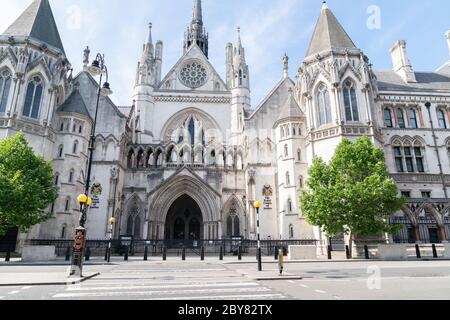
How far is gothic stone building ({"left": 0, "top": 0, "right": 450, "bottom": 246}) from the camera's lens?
89.1ft

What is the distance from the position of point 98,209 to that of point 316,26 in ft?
99.0

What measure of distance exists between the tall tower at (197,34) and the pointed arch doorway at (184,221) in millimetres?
33150

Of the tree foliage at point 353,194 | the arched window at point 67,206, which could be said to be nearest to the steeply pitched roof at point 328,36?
the tree foliage at point 353,194

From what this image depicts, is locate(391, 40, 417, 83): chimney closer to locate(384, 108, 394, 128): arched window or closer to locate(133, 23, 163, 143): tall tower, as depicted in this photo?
locate(384, 108, 394, 128): arched window

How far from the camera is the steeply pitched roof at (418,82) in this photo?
33.5 m

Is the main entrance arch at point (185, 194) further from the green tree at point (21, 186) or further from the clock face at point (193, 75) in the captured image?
the clock face at point (193, 75)

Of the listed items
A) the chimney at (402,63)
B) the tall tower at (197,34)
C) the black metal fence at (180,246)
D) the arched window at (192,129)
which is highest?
the tall tower at (197,34)

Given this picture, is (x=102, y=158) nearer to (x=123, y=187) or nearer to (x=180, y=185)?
(x=123, y=187)

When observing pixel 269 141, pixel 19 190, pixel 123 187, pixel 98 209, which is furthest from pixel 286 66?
pixel 19 190

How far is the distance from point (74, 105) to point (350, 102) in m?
26.7

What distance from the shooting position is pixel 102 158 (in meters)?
31.4

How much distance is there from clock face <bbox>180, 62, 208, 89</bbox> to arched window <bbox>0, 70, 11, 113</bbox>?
2186cm

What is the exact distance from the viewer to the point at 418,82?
1401 inches

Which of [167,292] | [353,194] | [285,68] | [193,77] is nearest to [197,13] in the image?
[193,77]
